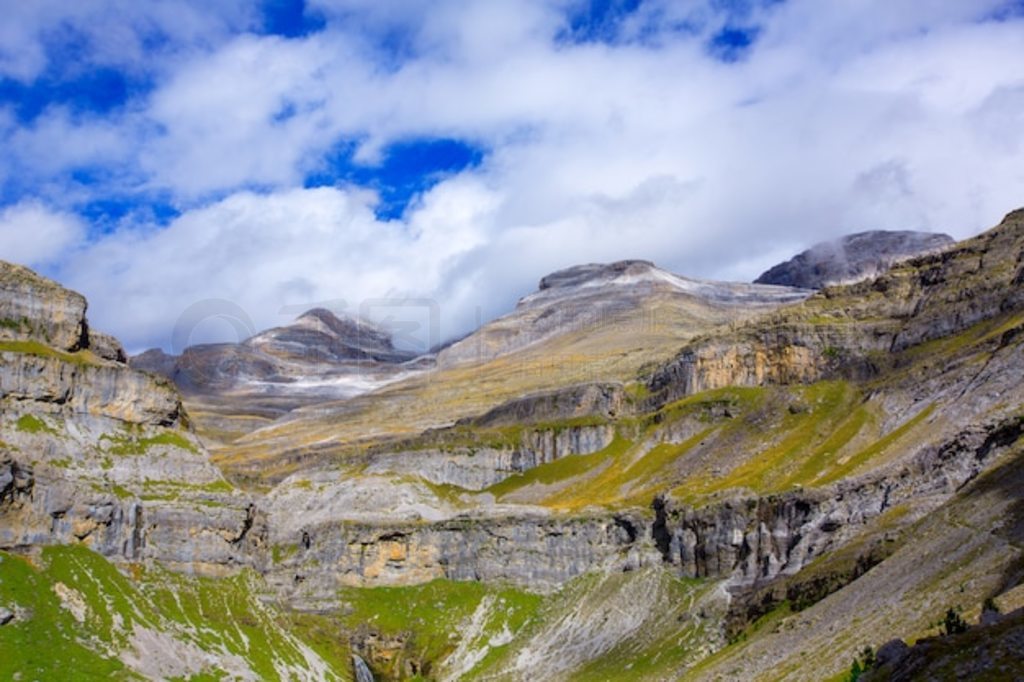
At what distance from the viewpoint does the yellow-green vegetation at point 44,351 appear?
546 feet

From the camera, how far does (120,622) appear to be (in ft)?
470

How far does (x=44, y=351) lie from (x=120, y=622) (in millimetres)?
49457

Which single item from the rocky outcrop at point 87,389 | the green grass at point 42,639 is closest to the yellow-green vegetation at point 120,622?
the green grass at point 42,639

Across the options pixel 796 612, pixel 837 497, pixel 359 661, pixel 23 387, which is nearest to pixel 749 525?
pixel 837 497

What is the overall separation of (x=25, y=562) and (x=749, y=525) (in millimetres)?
→ 101881

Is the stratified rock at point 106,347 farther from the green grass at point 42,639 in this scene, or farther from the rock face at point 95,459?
the green grass at point 42,639

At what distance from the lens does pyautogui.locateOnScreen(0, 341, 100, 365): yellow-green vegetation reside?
546 ft

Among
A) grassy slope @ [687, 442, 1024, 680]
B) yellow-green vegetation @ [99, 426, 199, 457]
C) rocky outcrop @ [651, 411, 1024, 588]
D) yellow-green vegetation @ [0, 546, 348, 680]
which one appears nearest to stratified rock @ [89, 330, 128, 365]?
yellow-green vegetation @ [99, 426, 199, 457]

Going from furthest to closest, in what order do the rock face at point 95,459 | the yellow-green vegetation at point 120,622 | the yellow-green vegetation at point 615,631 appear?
the rock face at point 95,459 < the yellow-green vegetation at point 615,631 < the yellow-green vegetation at point 120,622

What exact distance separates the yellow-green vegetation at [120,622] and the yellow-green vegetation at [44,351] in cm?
3224

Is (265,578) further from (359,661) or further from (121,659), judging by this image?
(121,659)

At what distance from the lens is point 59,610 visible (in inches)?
5448

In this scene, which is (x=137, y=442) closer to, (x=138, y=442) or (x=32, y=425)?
(x=138, y=442)

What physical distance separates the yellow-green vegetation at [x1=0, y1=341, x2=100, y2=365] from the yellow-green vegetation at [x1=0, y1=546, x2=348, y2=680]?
1269 inches
